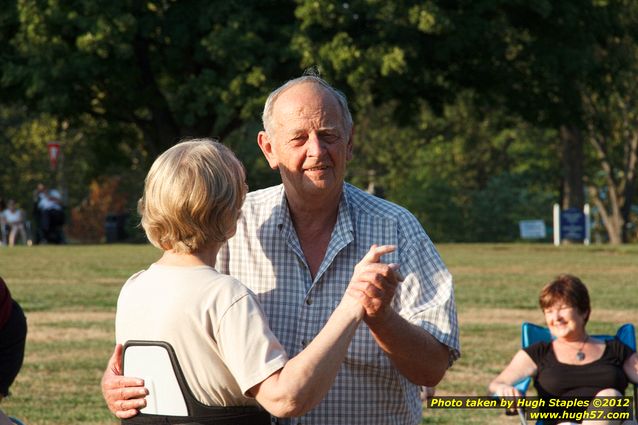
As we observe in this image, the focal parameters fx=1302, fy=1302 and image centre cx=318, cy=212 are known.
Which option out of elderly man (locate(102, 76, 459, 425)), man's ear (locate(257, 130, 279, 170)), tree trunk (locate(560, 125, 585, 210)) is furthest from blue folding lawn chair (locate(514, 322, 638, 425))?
tree trunk (locate(560, 125, 585, 210))

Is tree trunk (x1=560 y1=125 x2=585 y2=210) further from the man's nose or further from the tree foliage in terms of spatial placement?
the man's nose

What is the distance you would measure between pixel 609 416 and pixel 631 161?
4267 cm

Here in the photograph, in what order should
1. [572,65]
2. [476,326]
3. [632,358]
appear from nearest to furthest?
[632,358] → [476,326] → [572,65]

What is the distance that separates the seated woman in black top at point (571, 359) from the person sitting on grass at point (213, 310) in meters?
3.98

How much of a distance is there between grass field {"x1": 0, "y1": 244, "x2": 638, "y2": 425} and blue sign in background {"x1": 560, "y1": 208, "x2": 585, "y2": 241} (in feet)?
31.0

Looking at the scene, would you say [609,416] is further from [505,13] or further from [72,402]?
[505,13]

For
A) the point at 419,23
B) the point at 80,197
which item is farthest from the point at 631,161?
the point at 80,197

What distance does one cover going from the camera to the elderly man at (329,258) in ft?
13.4

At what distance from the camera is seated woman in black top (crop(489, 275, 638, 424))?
24.3 ft

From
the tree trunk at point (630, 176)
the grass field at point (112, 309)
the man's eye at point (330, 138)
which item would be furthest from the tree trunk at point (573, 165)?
the man's eye at point (330, 138)

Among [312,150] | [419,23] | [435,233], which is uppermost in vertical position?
[419,23]

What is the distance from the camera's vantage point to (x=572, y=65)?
3278 cm

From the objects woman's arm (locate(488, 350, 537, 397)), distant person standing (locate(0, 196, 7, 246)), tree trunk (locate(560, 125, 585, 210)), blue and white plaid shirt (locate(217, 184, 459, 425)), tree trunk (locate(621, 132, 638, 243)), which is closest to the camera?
blue and white plaid shirt (locate(217, 184, 459, 425))

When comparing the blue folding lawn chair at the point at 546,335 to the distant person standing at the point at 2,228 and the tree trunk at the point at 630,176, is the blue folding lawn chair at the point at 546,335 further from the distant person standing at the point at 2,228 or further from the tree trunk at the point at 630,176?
the tree trunk at the point at 630,176
